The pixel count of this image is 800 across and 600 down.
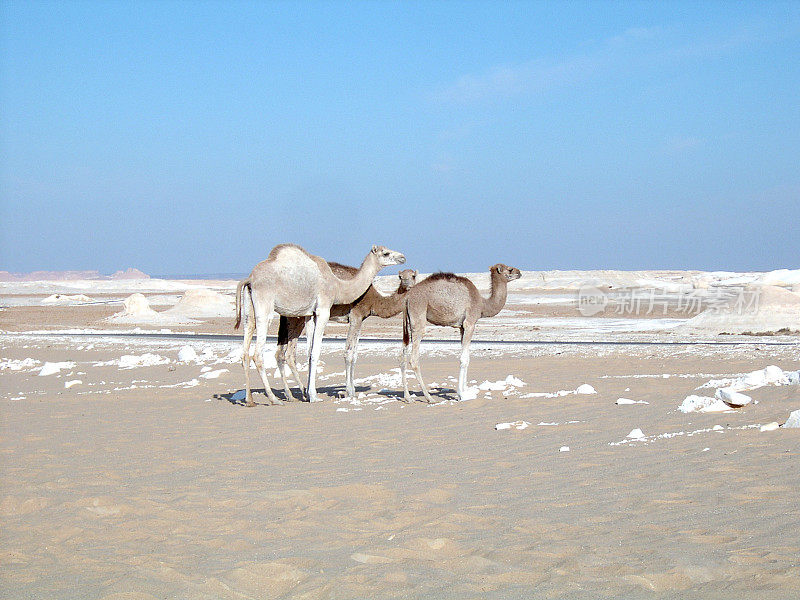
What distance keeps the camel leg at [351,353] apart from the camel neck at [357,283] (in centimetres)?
53

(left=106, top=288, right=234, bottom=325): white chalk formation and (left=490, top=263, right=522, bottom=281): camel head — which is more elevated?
(left=490, top=263, right=522, bottom=281): camel head

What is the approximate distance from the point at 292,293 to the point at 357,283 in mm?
1641

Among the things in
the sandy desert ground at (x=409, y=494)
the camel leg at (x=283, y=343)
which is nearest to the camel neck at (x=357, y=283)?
the camel leg at (x=283, y=343)

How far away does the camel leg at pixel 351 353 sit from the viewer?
48.0 feet

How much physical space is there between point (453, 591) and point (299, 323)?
1164cm

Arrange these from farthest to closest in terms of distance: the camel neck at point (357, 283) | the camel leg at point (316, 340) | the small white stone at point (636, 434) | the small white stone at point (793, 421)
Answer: the camel neck at point (357, 283)
the camel leg at point (316, 340)
the small white stone at point (636, 434)
the small white stone at point (793, 421)

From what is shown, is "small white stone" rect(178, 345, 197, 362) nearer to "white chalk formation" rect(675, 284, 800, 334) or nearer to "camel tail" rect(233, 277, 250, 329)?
"camel tail" rect(233, 277, 250, 329)

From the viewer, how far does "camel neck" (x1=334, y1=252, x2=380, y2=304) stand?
15305mm

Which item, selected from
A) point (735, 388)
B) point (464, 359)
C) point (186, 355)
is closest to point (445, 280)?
point (464, 359)

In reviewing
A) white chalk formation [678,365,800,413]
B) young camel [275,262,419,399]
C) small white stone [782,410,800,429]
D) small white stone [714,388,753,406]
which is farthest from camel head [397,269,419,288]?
small white stone [782,410,800,429]

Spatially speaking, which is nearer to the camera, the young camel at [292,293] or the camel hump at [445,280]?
the young camel at [292,293]

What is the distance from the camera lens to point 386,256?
16188mm

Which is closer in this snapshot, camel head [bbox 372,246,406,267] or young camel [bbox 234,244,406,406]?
young camel [bbox 234,244,406,406]

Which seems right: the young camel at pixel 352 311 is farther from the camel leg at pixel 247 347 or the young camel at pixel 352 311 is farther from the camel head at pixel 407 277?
the camel leg at pixel 247 347
